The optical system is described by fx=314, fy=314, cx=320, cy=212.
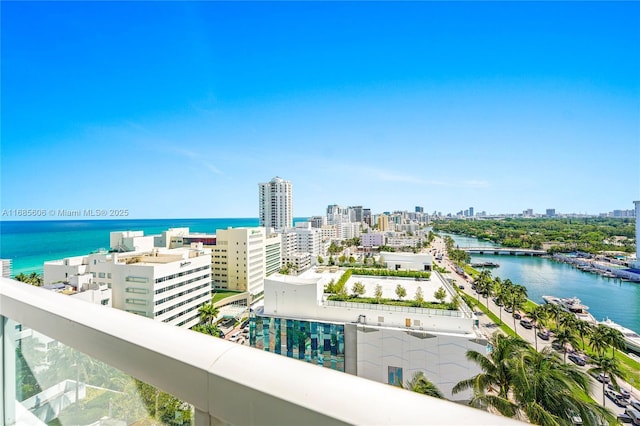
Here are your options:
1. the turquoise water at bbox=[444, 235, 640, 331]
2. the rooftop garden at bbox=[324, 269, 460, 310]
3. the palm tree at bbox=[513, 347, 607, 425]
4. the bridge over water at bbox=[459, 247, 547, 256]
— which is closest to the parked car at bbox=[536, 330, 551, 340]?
the turquoise water at bbox=[444, 235, 640, 331]

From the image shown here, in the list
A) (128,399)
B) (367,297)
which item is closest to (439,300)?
(367,297)

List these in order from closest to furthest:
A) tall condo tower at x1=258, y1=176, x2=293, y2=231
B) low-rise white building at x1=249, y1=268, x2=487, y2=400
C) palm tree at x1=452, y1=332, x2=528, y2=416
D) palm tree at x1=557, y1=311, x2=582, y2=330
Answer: palm tree at x1=452, y1=332, x2=528, y2=416 → low-rise white building at x1=249, y1=268, x2=487, y2=400 → palm tree at x1=557, y1=311, x2=582, y2=330 → tall condo tower at x1=258, y1=176, x2=293, y2=231

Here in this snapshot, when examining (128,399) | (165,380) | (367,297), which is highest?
(165,380)

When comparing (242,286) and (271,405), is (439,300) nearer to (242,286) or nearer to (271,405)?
(271,405)

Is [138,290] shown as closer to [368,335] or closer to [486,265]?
[368,335]

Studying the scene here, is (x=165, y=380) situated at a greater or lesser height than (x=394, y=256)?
greater

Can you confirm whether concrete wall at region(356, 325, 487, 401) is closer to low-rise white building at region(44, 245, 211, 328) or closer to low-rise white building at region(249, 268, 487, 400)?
low-rise white building at region(249, 268, 487, 400)
